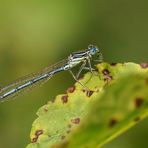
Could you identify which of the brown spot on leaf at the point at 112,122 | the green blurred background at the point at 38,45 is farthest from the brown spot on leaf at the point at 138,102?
the green blurred background at the point at 38,45

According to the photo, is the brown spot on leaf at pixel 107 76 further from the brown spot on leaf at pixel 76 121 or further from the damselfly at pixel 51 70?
the damselfly at pixel 51 70

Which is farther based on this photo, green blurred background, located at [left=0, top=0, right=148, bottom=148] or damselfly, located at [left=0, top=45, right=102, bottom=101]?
green blurred background, located at [left=0, top=0, right=148, bottom=148]

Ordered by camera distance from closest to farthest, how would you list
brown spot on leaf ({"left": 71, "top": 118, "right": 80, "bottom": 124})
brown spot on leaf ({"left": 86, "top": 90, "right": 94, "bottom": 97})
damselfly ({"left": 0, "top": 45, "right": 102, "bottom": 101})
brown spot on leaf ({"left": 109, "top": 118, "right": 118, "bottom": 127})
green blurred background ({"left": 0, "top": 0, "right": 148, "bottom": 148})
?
brown spot on leaf ({"left": 109, "top": 118, "right": 118, "bottom": 127})
brown spot on leaf ({"left": 71, "top": 118, "right": 80, "bottom": 124})
brown spot on leaf ({"left": 86, "top": 90, "right": 94, "bottom": 97})
damselfly ({"left": 0, "top": 45, "right": 102, "bottom": 101})
green blurred background ({"left": 0, "top": 0, "right": 148, "bottom": 148})

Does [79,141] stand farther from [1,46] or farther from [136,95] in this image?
[1,46]

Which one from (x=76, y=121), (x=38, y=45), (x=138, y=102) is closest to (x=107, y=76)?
(x=76, y=121)

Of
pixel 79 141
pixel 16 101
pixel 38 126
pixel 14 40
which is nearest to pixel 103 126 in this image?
pixel 79 141

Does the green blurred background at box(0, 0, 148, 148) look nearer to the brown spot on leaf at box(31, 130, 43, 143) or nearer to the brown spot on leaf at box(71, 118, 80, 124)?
the brown spot on leaf at box(31, 130, 43, 143)

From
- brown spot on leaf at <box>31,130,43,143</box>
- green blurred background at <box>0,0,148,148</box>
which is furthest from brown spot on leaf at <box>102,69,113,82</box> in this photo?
green blurred background at <box>0,0,148,148</box>
